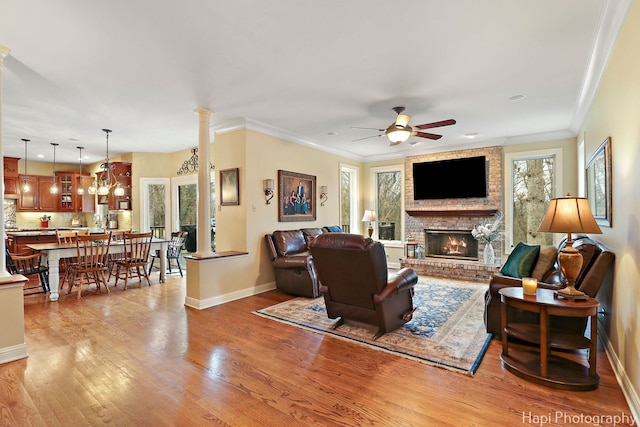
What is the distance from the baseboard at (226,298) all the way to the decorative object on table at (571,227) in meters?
4.01

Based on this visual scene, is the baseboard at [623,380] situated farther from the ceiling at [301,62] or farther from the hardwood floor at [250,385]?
the ceiling at [301,62]

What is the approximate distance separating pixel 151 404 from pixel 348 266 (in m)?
1.90

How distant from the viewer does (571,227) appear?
8.15 feet

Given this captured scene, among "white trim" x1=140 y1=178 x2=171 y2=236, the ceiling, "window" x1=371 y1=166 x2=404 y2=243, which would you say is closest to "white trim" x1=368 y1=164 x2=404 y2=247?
"window" x1=371 y1=166 x2=404 y2=243

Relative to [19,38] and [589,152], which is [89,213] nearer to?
[19,38]

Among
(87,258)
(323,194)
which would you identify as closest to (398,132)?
(323,194)

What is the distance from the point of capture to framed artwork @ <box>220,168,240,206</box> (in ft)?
17.0

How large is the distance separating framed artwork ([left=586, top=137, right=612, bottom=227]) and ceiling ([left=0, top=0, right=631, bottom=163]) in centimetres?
83

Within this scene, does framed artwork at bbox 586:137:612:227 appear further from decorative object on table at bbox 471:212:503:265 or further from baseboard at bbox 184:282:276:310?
baseboard at bbox 184:282:276:310

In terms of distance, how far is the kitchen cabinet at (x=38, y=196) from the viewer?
837 cm

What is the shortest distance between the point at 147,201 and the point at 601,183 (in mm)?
8363

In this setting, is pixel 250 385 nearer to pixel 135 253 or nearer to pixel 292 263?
pixel 292 263

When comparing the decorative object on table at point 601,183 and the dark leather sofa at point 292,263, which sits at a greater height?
the decorative object on table at point 601,183

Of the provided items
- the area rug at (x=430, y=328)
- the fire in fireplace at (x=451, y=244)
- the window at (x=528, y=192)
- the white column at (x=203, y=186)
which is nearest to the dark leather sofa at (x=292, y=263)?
the area rug at (x=430, y=328)
